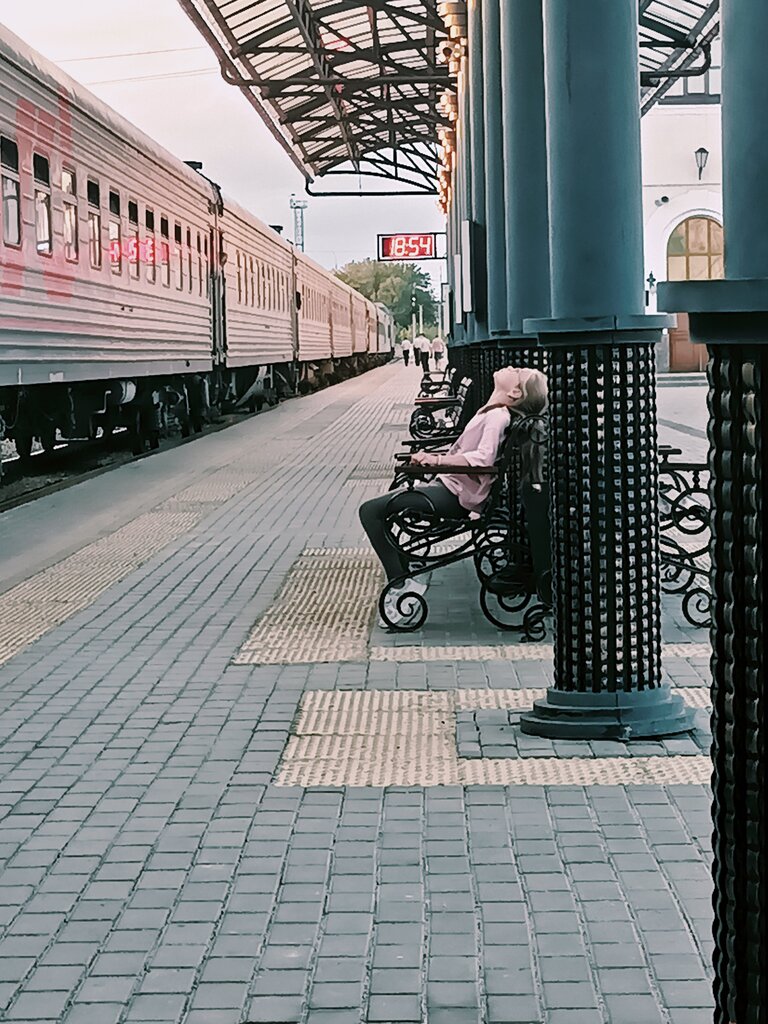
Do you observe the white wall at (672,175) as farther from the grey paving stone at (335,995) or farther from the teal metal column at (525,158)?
the grey paving stone at (335,995)

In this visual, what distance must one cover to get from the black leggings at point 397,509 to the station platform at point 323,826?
381mm

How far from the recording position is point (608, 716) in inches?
255

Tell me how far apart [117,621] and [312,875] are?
4574 millimetres

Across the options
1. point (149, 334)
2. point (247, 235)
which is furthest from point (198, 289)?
point (247, 235)

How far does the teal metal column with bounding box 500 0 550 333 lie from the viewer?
9.35 m

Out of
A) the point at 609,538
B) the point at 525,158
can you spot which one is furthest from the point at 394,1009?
the point at 525,158

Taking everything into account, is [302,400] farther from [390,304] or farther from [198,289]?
[390,304]

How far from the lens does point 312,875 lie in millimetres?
4836

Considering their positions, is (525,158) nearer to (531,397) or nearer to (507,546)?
(531,397)

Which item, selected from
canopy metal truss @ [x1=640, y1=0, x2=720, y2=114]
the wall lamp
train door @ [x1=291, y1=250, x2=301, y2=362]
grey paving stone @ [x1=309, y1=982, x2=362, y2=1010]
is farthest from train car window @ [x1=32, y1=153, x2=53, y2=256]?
the wall lamp

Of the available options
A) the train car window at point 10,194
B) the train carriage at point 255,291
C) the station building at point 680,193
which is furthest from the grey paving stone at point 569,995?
the station building at point 680,193

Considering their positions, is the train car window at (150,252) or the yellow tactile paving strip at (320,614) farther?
the train car window at (150,252)

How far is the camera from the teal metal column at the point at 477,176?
15.7 m

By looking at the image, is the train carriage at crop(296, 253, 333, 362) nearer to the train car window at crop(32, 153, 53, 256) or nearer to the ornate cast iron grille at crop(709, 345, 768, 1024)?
the train car window at crop(32, 153, 53, 256)
